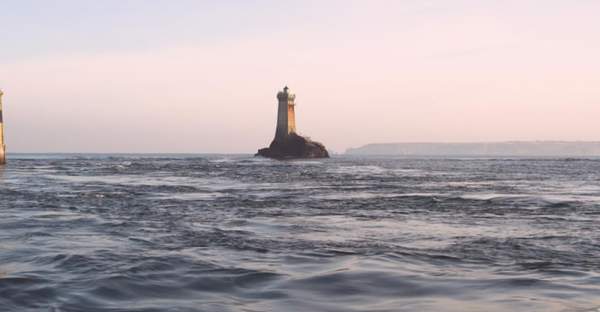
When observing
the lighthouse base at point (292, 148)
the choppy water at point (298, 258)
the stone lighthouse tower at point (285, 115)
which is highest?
the stone lighthouse tower at point (285, 115)

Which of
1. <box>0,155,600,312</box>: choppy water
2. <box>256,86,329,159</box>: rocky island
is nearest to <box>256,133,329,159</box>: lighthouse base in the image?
<box>256,86,329,159</box>: rocky island

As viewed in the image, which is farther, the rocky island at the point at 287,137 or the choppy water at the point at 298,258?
the rocky island at the point at 287,137

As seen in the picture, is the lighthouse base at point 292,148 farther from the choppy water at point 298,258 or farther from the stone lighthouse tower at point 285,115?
the choppy water at point 298,258

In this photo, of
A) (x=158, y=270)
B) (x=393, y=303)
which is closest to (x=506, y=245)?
(x=393, y=303)

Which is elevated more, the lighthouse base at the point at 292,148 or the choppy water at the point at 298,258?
the lighthouse base at the point at 292,148

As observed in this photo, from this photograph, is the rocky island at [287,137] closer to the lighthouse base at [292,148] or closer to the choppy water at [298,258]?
the lighthouse base at [292,148]

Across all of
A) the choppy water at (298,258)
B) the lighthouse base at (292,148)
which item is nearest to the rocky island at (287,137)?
the lighthouse base at (292,148)

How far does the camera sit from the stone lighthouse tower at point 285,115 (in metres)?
98.9

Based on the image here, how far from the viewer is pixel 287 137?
10088 centimetres

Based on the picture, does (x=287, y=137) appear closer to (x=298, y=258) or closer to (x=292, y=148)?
(x=292, y=148)

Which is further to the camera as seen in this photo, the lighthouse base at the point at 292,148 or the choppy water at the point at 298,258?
the lighthouse base at the point at 292,148

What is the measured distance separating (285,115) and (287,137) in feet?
12.6

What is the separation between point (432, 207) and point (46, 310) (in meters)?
13.7

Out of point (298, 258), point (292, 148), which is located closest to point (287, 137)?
point (292, 148)
